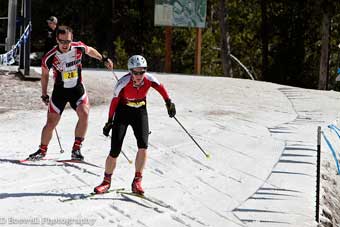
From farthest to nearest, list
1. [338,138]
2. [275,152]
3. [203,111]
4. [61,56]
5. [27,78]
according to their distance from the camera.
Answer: [27,78] → [203,111] → [338,138] → [275,152] → [61,56]

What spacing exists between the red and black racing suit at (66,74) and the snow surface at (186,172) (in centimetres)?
88

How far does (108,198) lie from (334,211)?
305 centimetres

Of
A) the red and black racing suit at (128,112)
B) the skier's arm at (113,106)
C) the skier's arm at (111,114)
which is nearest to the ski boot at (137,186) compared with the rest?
the red and black racing suit at (128,112)

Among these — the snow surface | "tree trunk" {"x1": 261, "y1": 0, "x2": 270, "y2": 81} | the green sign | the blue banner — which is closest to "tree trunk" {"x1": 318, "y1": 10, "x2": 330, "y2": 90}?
"tree trunk" {"x1": 261, "y1": 0, "x2": 270, "y2": 81}

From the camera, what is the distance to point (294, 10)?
35.3 m

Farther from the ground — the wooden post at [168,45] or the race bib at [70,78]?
the wooden post at [168,45]

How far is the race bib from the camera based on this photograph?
28.9ft

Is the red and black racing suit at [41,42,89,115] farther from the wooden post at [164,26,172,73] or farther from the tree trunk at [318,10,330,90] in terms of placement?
the tree trunk at [318,10,330,90]

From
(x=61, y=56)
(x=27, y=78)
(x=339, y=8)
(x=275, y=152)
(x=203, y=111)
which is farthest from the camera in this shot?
(x=339, y=8)

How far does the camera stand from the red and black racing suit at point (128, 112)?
7250 mm

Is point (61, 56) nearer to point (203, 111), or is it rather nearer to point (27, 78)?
point (203, 111)

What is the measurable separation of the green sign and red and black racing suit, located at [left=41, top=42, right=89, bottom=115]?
1355 cm

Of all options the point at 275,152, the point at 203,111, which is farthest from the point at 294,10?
the point at 275,152

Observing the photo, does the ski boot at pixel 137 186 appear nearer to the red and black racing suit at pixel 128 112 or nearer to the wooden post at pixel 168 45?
the red and black racing suit at pixel 128 112
